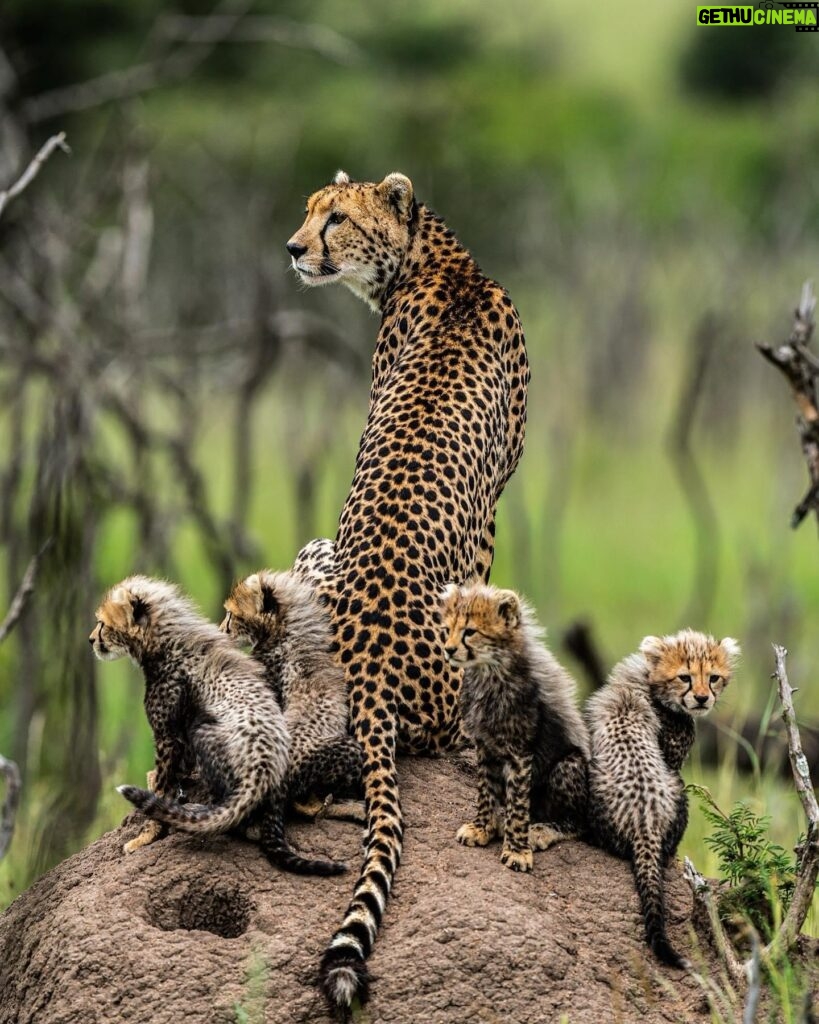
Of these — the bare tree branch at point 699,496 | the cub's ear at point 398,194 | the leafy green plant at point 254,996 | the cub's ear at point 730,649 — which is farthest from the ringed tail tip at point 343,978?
the bare tree branch at point 699,496

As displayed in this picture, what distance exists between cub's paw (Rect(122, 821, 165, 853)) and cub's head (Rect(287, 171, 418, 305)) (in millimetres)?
2127

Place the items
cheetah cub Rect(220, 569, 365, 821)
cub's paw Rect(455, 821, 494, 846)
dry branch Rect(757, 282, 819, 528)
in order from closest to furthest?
cub's paw Rect(455, 821, 494, 846) → cheetah cub Rect(220, 569, 365, 821) → dry branch Rect(757, 282, 819, 528)

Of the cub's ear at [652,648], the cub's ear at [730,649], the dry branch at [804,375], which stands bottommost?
the cub's ear at [652,648]

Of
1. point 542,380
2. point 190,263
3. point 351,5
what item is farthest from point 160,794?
point 351,5

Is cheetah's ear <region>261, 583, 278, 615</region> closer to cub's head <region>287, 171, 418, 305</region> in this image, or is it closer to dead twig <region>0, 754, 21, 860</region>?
dead twig <region>0, 754, 21, 860</region>

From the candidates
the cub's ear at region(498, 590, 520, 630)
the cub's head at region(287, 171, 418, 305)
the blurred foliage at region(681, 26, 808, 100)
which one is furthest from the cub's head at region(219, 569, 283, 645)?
the blurred foliage at region(681, 26, 808, 100)

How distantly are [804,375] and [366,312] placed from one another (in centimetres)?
1564

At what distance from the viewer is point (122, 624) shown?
4.15 m

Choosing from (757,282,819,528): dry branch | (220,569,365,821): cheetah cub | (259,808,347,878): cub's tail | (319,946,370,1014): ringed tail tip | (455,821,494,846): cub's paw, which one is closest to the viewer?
(319,946,370,1014): ringed tail tip

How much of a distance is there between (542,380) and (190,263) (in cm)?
662

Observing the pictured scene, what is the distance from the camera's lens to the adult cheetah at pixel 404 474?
13.8ft

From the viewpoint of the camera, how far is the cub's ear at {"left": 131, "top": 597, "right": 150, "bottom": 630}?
4160 mm

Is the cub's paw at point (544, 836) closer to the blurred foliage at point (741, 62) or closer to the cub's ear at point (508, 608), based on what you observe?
the cub's ear at point (508, 608)

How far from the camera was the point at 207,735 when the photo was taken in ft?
12.9
